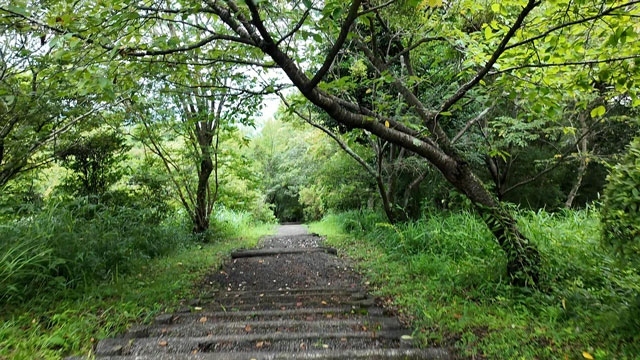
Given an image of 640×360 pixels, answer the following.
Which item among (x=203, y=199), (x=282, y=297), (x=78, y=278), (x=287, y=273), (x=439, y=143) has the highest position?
(x=439, y=143)

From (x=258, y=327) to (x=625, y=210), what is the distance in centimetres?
327

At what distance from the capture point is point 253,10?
9.09ft

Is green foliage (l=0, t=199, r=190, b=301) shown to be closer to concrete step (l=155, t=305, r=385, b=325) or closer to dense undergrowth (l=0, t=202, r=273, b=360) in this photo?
dense undergrowth (l=0, t=202, r=273, b=360)

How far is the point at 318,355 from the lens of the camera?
2791 millimetres

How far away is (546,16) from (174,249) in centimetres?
747

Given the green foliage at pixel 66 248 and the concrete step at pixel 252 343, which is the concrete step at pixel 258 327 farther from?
the green foliage at pixel 66 248

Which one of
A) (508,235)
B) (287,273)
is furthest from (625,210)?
(287,273)

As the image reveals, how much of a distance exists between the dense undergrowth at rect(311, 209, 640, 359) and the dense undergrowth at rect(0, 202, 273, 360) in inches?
112

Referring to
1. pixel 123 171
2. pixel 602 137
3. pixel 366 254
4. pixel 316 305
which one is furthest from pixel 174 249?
pixel 602 137

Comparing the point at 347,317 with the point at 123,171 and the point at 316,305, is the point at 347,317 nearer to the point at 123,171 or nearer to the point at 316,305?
the point at 316,305

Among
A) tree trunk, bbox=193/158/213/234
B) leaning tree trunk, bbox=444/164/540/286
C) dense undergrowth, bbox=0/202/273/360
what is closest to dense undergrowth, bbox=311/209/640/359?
leaning tree trunk, bbox=444/164/540/286

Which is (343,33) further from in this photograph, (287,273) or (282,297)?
(287,273)

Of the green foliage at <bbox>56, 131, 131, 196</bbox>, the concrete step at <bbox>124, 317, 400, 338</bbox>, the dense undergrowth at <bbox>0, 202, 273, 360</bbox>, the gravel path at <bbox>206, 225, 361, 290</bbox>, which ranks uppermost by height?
the green foliage at <bbox>56, 131, 131, 196</bbox>

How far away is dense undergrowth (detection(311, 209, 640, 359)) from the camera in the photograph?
2.87 m
